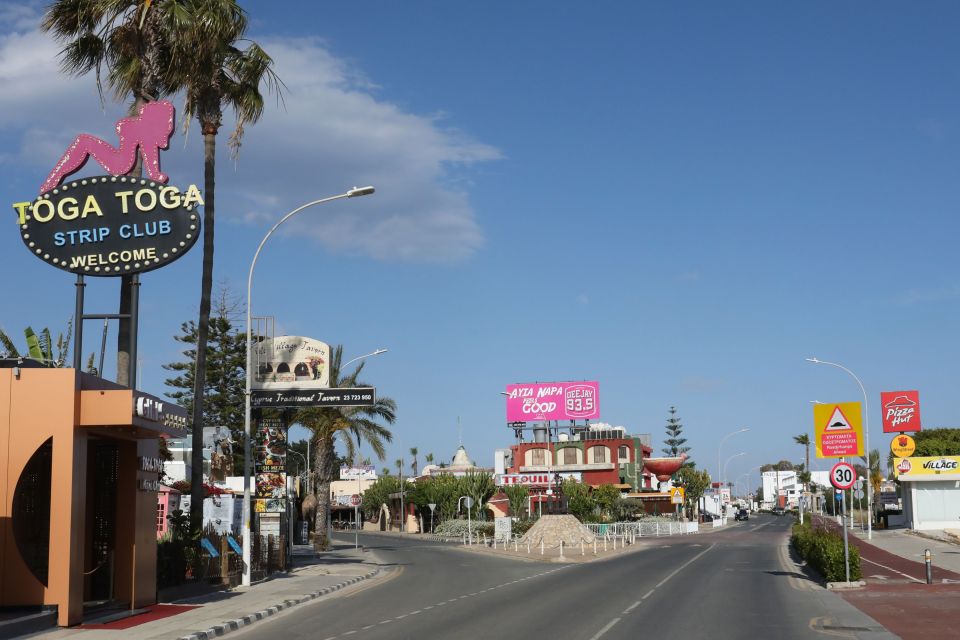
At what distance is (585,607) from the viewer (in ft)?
A: 70.3

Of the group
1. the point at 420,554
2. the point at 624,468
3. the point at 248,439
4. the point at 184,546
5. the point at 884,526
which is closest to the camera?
the point at 184,546

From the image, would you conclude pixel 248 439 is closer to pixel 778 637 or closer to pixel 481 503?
pixel 778 637

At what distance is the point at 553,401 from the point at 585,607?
74.0 m

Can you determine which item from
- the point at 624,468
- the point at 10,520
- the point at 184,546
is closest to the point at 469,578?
the point at 184,546

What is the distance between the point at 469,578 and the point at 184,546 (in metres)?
10.2

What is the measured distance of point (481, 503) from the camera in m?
82.4

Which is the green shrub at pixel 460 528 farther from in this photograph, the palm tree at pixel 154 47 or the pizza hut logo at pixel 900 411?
the palm tree at pixel 154 47

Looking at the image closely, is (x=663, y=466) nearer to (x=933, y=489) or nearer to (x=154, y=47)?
(x=933, y=489)

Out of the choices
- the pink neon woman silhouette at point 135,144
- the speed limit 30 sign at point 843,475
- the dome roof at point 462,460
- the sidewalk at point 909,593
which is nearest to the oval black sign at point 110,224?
the pink neon woman silhouette at point 135,144

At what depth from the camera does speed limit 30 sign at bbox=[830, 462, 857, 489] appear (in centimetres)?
2577

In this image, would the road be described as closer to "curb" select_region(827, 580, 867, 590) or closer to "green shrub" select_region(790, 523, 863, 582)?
"curb" select_region(827, 580, 867, 590)

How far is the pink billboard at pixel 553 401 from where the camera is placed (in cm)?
9400

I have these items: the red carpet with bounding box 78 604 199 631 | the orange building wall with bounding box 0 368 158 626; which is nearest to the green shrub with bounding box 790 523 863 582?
the red carpet with bounding box 78 604 199 631

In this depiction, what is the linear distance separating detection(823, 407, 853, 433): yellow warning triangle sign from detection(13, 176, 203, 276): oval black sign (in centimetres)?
1906
